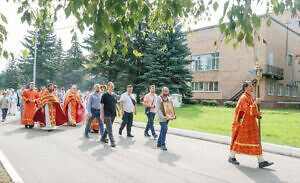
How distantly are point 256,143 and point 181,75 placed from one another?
19257 mm

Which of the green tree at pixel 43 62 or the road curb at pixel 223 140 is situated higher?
the green tree at pixel 43 62

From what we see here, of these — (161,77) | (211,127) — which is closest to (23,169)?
(211,127)

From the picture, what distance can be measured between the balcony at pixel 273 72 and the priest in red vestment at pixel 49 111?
25019 millimetres

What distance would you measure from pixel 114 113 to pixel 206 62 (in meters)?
28.6

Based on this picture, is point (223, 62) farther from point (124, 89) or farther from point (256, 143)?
point (256, 143)

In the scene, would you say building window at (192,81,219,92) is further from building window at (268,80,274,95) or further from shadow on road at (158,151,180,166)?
shadow on road at (158,151,180,166)

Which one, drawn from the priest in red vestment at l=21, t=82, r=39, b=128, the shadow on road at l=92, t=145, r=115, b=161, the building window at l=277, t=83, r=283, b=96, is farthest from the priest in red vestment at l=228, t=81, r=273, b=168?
the building window at l=277, t=83, r=283, b=96

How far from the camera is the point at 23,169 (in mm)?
5363

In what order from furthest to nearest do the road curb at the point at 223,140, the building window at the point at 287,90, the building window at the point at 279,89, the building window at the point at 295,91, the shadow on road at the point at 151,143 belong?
the building window at the point at 295,91
the building window at the point at 287,90
the building window at the point at 279,89
the shadow on road at the point at 151,143
the road curb at the point at 223,140

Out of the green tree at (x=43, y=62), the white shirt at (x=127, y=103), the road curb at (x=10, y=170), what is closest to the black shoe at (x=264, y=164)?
the road curb at (x=10, y=170)

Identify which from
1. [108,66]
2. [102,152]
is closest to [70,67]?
[108,66]

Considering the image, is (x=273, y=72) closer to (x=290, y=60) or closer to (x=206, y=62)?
(x=290, y=60)

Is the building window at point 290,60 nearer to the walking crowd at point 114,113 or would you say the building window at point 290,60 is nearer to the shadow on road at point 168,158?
the walking crowd at point 114,113

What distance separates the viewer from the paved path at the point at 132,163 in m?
4.98
